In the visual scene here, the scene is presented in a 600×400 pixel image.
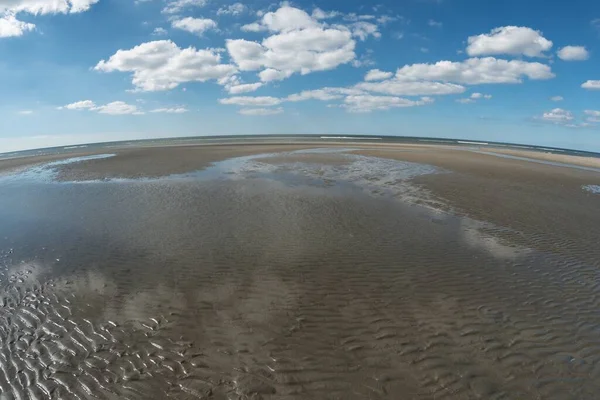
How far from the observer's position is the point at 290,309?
24.7ft

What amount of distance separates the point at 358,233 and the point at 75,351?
30.9 ft

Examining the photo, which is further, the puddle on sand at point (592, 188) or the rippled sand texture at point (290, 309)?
the puddle on sand at point (592, 188)

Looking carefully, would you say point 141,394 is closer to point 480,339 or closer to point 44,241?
point 480,339

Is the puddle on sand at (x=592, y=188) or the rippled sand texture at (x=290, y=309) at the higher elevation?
the puddle on sand at (x=592, y=188)

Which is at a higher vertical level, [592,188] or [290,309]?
[592,188]

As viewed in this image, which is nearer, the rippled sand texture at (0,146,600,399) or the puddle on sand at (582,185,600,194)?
the rippled sand texture at (0,146,600,399)

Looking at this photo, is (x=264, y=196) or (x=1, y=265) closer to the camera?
(x=1, y=265)

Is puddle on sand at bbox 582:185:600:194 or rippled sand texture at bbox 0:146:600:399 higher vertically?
puddle on sand at bbox 582:185:600:194

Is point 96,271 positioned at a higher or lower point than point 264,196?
lower

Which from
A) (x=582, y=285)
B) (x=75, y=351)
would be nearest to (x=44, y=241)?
(x=75, y=351)

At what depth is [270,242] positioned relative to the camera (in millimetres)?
11891

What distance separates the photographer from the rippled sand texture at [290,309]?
5438mm

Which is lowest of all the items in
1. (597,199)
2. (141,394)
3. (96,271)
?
(141,394)

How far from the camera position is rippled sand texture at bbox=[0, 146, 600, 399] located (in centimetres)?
544
